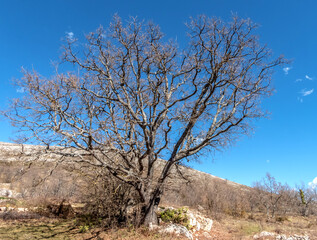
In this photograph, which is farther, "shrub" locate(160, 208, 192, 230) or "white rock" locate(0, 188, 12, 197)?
"white rock" locate(0, 188, 12, 197)

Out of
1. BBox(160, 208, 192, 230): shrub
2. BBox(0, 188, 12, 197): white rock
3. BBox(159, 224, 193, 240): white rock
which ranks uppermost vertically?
BBox(160, 208, 192, 230): shrub

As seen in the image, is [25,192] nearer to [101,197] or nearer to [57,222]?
[57,222]

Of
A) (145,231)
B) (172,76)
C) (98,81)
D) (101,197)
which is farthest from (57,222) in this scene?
(172,76)

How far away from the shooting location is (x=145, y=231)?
914 cm

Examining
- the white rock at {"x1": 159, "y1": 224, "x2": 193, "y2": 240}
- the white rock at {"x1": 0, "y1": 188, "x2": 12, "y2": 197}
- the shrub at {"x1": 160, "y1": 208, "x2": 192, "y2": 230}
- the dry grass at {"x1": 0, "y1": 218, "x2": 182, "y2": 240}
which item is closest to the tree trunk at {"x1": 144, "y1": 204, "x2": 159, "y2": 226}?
the dry grass at {"x1": 0, "y1": 218, "x2": 182, "y2": 240}

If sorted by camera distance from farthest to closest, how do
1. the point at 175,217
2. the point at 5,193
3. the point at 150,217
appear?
the point at 5,193 < the point at 175,217 < the point at 150,217

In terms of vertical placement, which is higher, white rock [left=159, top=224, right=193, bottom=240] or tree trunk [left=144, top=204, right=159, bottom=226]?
tree trunk [left=144, top=204, right=159, bottom=226]

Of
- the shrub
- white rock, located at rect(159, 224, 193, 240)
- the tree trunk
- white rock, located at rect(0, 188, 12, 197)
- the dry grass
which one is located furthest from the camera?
white rock, located at rect(0, 188, 12, 197)

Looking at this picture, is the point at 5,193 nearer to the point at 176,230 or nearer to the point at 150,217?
the point at 150,217

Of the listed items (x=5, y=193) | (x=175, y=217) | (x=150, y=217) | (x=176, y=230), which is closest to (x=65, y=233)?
(x=150, y=217)

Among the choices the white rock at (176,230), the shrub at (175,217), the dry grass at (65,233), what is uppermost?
the shrub at (175,217)

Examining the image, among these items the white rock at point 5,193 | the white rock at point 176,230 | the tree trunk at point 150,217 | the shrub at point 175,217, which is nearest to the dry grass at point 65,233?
the white rock at point 176,230

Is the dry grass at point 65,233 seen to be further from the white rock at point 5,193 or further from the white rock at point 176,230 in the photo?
the white rock at point 5,193

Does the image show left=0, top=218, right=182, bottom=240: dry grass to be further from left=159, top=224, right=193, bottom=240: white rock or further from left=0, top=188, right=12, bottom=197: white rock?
left=0, top=188, right=12, bottom=197: white rock
